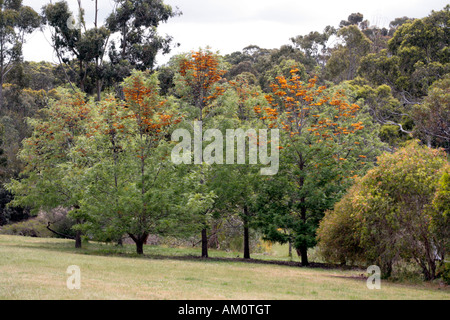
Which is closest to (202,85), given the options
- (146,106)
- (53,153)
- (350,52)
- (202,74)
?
(202,74)

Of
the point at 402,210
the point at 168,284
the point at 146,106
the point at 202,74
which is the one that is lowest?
the point at 168,284

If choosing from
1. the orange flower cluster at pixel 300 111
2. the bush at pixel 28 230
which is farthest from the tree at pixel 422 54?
the bush at pixel 28 230

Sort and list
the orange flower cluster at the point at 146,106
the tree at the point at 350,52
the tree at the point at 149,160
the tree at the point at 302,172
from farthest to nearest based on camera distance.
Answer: the tree at the point at 350,52 < the tree at the point at 302,172 < the orange flower cluster at the point at 146,106 < the tree at the point at 149,160

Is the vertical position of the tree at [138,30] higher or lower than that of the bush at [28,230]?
higher

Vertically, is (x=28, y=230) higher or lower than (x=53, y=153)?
lower

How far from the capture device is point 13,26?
1638 inches

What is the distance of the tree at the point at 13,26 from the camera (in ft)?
134

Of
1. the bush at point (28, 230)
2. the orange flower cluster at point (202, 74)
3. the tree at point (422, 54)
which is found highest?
the tree at point (422, 54)

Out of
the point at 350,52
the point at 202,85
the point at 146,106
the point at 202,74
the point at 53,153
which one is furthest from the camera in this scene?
the point at 350,52

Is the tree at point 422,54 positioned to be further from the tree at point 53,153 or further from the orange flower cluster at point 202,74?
the tree at point 53,153

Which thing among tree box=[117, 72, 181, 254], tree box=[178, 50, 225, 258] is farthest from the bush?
tree box=[178, 50, 225, 258]

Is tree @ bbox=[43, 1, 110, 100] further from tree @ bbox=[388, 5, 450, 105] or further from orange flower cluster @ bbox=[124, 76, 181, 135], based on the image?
tree @ bbox=[388, 5, 450, 105]

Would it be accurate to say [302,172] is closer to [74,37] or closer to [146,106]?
[146,106]
